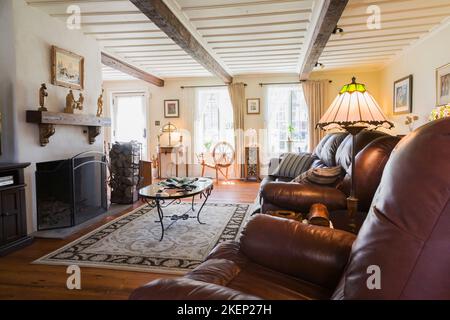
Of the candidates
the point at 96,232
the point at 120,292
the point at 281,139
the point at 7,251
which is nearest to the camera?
the point at 120,292

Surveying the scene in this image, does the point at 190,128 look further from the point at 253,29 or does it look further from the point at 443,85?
the point at 443,85

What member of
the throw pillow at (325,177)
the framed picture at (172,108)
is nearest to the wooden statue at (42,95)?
the throw pillow at (325,177)

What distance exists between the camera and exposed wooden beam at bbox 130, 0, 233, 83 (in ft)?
8.61

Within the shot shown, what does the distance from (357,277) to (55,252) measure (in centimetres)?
275

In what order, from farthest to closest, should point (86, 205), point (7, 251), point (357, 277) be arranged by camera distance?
point (86, 205), point (7, 251), point (357, 277)

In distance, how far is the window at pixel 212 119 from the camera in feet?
23.0

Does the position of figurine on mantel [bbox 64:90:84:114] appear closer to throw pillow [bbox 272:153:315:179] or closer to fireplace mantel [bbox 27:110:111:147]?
fireplace mantel [bbox 27:110:111:147]

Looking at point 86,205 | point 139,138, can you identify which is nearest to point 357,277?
point 86,205

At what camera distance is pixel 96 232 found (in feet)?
10.8

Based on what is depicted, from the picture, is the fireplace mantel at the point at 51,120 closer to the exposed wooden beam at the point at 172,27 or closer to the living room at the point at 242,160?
the living room at the point at 242,160

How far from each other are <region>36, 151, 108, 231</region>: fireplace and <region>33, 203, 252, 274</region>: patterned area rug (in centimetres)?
47

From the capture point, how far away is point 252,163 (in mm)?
6691

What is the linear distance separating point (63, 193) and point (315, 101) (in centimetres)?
507

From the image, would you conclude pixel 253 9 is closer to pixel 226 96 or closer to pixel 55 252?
pixel 55 252
